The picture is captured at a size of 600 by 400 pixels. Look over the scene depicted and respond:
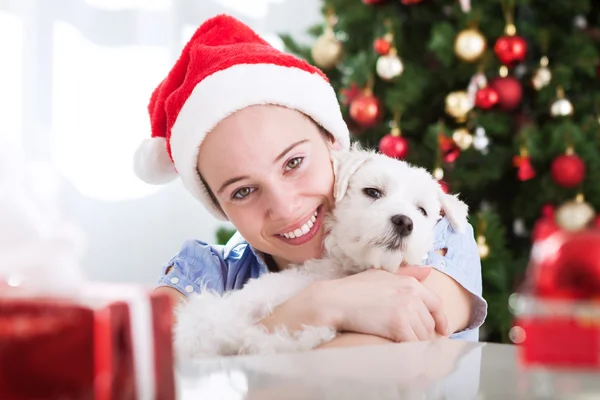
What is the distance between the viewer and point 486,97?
8.08 feet

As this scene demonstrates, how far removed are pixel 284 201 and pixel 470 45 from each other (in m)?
1.49

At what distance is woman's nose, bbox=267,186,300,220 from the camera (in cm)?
125

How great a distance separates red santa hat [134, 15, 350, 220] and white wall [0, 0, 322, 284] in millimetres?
1775

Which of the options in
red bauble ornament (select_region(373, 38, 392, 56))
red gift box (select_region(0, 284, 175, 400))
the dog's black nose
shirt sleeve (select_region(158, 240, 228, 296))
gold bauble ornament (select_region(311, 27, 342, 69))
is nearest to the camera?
red gift box (select_region(0, 284, 175, 400))

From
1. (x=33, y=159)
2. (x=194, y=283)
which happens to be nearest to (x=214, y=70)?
(x=194, y=283)

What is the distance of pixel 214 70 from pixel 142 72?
220 centimetres

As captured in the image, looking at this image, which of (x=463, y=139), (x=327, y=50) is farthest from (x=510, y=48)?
(x=327, y=50)

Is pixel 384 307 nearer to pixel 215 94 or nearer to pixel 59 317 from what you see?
pixel 215 94

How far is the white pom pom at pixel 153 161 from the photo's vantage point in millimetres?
1569

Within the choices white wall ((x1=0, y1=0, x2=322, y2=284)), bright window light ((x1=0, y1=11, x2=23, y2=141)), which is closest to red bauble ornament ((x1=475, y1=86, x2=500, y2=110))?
white wall ((x1=0, y1=0, x2=322, y2=284))

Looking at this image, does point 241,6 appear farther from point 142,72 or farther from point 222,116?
point 222,116

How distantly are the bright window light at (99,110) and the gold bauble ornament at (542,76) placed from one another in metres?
1.90

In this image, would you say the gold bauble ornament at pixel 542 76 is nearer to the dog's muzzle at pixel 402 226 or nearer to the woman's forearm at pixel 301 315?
the dog's muzzle at pixel 402 226

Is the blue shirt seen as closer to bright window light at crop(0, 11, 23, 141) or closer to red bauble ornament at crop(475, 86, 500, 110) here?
red bauble ornament at crop(475, 86, 500, 110)
